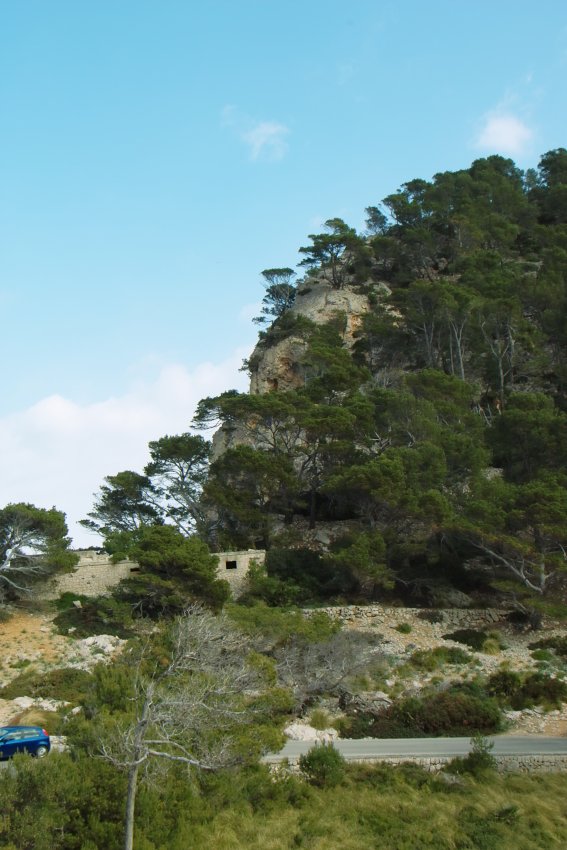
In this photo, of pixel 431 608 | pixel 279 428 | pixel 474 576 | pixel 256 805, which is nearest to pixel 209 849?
pixel 256 805

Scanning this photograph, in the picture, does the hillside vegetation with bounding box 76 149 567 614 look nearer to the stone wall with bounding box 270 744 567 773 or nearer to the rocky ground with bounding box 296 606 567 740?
the rocky ground with bounding box 296 606 567 740

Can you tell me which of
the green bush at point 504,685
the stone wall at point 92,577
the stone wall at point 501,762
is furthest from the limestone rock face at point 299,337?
the stone wall at point 501,762


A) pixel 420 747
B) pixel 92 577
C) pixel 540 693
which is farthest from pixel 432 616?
pixel 92 577

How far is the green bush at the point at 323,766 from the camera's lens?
15617 millimetres

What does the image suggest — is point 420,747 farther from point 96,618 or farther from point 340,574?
point 96,618

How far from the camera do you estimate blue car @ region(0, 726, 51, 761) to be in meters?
15.1

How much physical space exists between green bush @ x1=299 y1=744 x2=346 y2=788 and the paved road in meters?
0.66

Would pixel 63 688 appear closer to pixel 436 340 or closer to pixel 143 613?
pixel 143 613

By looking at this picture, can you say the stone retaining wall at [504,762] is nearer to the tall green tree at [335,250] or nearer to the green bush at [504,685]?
the green bush at [504,685]

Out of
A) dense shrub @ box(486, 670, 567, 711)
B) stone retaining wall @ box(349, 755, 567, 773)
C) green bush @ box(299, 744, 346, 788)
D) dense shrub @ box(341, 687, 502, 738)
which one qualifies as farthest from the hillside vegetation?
green bush @ box(299, 744, 346, 788)

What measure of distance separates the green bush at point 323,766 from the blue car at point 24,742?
564cm

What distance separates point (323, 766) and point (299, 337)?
37782mm

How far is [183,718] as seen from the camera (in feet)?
38.9

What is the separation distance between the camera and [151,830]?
11781mm
